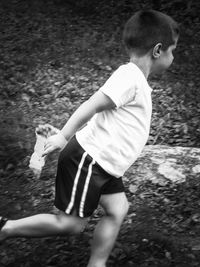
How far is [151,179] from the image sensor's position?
14.0 ft

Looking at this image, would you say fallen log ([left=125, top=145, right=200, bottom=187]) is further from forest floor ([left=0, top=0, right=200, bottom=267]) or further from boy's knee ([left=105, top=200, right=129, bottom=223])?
boy's knee ([left=105, top=200, right=129, bottom=223])

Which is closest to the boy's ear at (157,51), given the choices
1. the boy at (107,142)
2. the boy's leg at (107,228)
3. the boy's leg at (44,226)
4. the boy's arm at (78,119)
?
the boy at (107,142)

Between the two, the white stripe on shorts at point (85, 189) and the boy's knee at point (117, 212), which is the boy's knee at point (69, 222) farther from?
the boy's knee at point (117, 212)

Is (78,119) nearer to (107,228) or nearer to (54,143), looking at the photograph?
(54,143)

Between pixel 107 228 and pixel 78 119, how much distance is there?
708 mm

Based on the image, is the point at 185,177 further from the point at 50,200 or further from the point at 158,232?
the point at 50,200

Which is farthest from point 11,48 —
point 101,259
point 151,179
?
point 101,259

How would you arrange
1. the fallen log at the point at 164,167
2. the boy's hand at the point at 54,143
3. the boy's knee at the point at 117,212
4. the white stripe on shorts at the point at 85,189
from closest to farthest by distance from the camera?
the boy's hand at the point at 54,143
the white stripe on shorts at the point at 85,189
the boy's knee at the point at 117,212
the fallen log at the point at 164,167

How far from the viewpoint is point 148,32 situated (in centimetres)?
306

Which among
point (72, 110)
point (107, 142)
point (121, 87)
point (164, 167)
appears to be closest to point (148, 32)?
point (121, 87)

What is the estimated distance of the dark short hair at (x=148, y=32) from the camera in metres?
3.06

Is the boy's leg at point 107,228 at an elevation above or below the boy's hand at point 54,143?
below

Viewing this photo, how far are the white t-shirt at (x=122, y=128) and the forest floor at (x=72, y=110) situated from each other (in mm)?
903

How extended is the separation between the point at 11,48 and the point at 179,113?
307 cm
